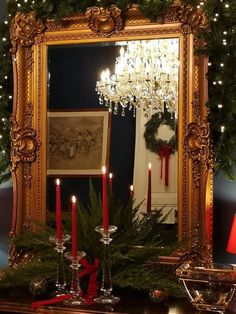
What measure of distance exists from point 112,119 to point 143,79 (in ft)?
0.69

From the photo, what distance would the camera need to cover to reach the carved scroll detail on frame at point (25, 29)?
94.3 inches

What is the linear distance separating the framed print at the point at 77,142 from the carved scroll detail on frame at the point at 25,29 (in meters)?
0.33

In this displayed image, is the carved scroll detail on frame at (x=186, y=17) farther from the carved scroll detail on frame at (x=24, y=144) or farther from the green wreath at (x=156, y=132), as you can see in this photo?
the carved scroll detail on frame at (x=24, y=144)

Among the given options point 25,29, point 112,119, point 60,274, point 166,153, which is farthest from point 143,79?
point 60,274

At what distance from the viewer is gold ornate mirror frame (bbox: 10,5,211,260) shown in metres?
2.19

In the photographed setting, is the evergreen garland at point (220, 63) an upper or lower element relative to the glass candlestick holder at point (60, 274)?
upper

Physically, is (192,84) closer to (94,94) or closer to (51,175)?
(94,94)

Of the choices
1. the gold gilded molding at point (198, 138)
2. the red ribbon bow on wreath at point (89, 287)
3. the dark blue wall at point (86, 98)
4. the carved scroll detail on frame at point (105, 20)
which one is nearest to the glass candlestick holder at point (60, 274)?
the red ribbon bow on wreath at point (89, 287)

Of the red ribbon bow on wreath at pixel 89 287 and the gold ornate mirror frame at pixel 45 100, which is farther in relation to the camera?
the gold ornate mirror frame at pixel 45 100

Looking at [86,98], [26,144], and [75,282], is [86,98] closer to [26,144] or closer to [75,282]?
[26,144]

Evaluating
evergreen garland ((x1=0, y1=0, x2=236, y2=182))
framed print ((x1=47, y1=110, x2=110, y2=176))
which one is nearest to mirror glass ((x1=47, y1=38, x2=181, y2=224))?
framed print ((x1=47, y1=110, x2=110, y2=176))

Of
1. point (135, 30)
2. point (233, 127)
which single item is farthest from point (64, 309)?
point (135, 30)

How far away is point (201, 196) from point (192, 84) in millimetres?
444

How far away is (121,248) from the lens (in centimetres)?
205
